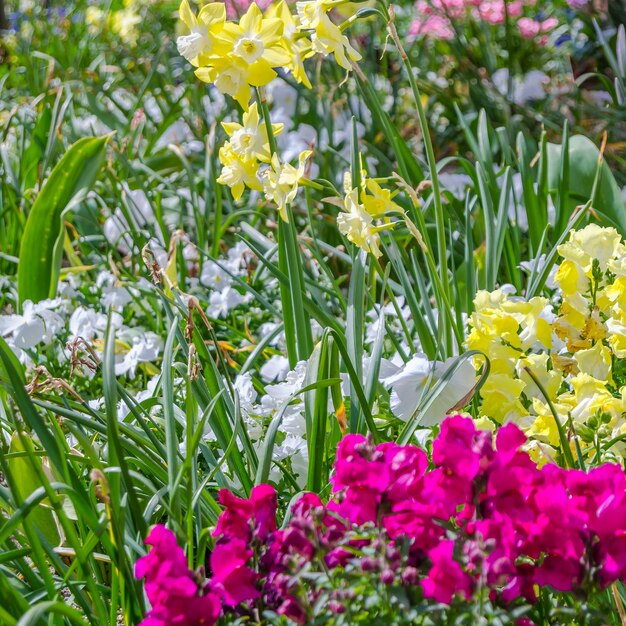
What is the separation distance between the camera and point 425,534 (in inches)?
36.8

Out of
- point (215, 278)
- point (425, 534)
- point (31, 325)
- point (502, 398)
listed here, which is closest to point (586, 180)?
point (215, 278)

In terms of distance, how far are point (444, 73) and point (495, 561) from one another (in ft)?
11.8

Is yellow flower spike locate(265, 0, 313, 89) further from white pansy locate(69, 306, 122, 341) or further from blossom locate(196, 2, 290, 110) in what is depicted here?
white pansy locate(69, 306, 122, 341)

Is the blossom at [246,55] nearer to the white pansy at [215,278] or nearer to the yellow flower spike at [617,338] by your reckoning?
the yellow flower spike at [617,338]

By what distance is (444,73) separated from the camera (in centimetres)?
413

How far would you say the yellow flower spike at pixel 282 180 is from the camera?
1296mm

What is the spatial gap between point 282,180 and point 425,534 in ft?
1.96

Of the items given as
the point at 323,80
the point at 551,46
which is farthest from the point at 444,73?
the point at 551,46

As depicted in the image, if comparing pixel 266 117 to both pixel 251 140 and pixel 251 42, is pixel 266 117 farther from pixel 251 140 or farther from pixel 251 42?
pixel 251 42

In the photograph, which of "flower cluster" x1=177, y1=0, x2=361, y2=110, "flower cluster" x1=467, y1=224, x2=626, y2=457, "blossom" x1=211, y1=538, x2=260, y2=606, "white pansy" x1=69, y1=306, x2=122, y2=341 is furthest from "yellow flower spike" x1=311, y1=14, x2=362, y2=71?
"white pansy" x1=69, y1=306, x2=122, y2=341

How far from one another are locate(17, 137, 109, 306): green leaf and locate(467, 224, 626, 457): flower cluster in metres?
1.30

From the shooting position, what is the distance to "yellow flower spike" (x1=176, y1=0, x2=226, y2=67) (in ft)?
3.91

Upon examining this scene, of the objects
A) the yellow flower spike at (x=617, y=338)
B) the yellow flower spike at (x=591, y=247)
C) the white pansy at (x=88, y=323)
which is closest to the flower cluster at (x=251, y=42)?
the yellow flower spike at (x=591, y=247)

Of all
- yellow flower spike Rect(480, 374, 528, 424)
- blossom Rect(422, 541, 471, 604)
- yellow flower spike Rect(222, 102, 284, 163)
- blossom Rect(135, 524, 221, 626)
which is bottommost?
yellow flower spike Rect(480, 374, 528, 424)
